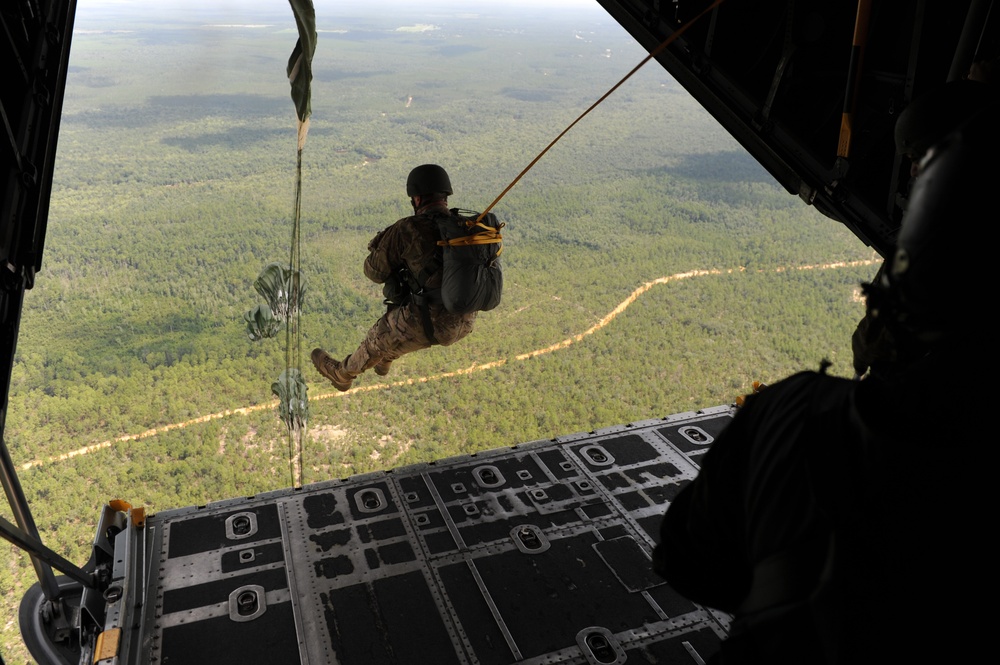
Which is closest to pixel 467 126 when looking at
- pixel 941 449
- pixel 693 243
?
pixel 693 243

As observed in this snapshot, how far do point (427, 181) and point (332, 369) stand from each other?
2081 mm

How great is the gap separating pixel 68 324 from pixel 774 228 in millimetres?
50669

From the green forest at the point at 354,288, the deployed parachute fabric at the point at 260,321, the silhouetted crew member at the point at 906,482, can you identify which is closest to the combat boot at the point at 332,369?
the deployed parachute fabric at the point at 260,321

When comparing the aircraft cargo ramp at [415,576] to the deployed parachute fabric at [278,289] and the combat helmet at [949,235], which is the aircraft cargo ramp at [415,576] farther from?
the combat helmet at [949,235]

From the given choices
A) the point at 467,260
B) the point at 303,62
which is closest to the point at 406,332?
the point at 467,260

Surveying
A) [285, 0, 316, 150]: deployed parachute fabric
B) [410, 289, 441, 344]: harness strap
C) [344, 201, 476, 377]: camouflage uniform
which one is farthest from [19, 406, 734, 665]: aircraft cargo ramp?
[285, 0, 316, 150]: deployed parachute fabric

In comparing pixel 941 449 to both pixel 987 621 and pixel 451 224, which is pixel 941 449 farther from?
pixel 451 224

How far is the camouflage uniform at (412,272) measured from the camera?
4969 millimetres

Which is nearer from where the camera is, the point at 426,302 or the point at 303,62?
the point at 303,62

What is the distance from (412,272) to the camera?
5.10 m

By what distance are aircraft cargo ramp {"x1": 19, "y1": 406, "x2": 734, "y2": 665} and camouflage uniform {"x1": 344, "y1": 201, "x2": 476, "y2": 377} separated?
3.57 feet

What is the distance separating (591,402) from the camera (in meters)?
35.2

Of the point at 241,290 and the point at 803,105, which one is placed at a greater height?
the point at 803,105

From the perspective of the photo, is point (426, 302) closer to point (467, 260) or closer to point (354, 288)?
point (467, 260)
